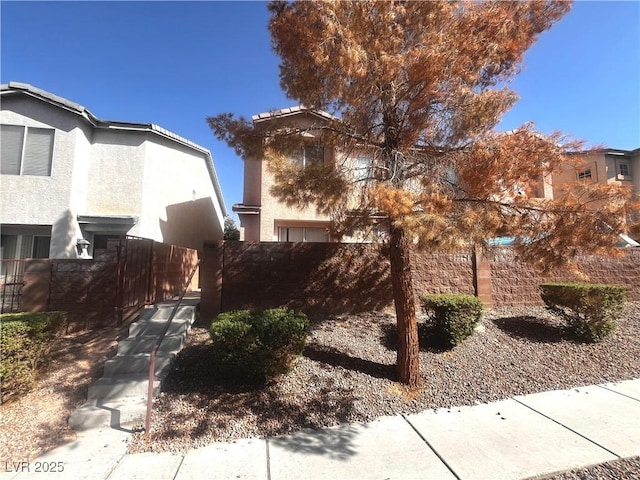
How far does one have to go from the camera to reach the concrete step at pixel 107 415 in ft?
13.4

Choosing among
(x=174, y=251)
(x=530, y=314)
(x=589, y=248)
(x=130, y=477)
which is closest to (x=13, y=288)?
(x=174, y=251)

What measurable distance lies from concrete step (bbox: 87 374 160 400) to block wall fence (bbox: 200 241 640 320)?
251 centimetres

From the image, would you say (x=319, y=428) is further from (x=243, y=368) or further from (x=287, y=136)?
(x=287, y=136)

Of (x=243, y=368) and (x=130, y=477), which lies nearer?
(x=130, y=477)

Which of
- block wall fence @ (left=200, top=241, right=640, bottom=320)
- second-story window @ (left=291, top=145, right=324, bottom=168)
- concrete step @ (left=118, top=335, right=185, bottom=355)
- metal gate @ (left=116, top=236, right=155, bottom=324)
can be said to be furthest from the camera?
block wall fence @ (left=200, top=241, right=640, bottom=320)

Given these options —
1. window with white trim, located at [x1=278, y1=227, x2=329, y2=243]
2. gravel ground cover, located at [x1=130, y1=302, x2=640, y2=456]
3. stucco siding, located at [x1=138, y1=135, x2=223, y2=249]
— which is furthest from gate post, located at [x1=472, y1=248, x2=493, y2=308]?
stucco siding, located at [x1=138, y1=135, x2=223, y2=249]

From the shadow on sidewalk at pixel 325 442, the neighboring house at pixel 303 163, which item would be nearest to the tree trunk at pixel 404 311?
the shadow on sidewalk at pixel 325 442

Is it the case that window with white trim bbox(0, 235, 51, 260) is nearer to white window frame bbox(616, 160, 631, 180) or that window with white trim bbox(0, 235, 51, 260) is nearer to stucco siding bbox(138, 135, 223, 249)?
stucco siding bbox(138, 135, 223, 249)

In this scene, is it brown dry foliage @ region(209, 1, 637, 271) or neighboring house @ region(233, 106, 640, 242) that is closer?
brown dry foliage @ region(209, 1, 637, 271)

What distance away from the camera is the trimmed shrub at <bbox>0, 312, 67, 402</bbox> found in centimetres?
433

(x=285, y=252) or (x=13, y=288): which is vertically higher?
(x=285, y=252)

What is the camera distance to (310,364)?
5.51m

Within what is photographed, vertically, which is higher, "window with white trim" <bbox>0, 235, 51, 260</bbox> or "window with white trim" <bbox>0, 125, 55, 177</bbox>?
"window with white trim" <bbox>0, 125, 55, 177</bbox>

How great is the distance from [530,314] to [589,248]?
12.9ft
